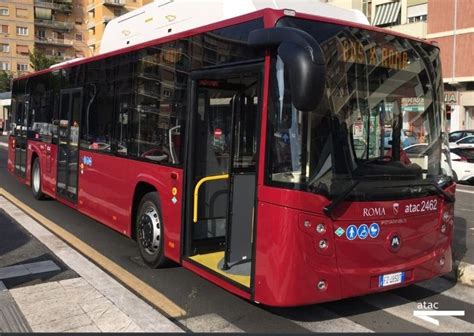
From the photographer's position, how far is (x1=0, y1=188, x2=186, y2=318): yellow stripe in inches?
201

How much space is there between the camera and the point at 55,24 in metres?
95.6

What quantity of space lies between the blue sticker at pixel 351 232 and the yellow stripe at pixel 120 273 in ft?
5.47

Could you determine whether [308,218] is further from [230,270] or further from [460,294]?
[460,294]

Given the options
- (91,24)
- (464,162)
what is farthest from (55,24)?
(464,162)

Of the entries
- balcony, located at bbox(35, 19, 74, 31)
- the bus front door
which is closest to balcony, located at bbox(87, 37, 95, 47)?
balcony, located at bbox(35, 19, 74, 31)

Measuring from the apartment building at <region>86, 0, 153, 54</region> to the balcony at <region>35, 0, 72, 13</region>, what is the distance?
7260 millimetres

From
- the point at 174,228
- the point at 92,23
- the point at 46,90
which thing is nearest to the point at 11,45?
the point at 92,23

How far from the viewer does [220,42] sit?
5148mm

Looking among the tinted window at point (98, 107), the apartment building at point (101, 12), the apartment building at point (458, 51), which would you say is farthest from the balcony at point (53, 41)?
the tinted window at point (98, 107)

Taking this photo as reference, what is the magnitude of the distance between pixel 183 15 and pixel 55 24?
319ft

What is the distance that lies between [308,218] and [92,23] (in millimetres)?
91269

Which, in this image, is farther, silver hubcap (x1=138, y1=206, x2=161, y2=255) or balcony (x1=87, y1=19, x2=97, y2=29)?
balcony (x1=87, y1=19, x2=97, y2=29)

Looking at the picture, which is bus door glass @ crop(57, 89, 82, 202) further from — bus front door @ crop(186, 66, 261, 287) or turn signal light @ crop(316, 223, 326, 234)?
turn signal light @ crop(316, 223, 326, 234)

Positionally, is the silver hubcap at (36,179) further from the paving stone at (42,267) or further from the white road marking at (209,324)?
the white road marking at (209,324)
